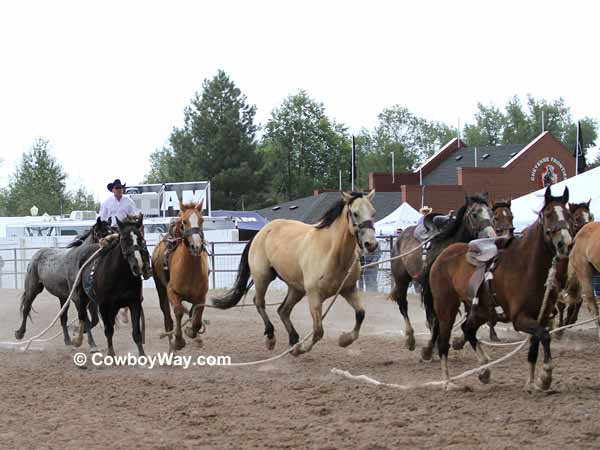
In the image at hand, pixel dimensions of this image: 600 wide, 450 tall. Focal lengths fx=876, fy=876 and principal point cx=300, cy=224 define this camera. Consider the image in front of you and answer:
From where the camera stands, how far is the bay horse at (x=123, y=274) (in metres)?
10.4

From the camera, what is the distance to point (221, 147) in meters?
59.4

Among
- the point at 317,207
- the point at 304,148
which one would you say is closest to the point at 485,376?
the point at 317,207

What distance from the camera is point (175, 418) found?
743 centimetres

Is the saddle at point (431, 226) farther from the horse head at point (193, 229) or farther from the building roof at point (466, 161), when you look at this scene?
the building roof at point (466, 161)

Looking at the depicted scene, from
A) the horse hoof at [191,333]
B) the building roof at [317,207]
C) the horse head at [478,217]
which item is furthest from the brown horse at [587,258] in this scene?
the building roof at [317,207]

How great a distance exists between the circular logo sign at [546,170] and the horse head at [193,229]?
36.1 meters

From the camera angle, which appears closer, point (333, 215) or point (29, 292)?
point (333, 215)

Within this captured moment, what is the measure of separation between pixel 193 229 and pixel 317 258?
5.25 ft

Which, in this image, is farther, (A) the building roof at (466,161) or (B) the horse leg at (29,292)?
(A) the building roof at (466,161)

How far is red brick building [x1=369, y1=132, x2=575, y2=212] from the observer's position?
40938mm

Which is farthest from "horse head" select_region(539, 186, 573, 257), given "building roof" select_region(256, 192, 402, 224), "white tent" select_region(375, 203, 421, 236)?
"building roof" select_region(256, 192, 402, 224)

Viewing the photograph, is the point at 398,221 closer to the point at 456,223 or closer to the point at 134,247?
the point at 456,223

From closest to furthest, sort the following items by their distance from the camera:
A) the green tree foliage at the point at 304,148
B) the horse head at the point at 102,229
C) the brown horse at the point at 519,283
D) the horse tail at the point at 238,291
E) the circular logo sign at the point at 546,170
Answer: the brown horse at the point at 519,283 → the horse head at the point at 102,229 → the horse tail at the point at 238,291 → the circular logo sign at the point at 546,170 → the green tree foliage at the point at 304,148

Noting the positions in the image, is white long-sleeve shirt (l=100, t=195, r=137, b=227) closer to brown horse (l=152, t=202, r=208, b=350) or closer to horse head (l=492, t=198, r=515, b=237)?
brown horse (l=152, t=202, r=208, b=350)
